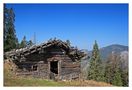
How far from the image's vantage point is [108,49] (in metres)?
20.5

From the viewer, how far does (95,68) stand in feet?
74.3

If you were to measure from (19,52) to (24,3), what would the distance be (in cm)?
250

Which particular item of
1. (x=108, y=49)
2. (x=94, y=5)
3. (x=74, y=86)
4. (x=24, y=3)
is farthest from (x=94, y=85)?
(x=24, y=3)

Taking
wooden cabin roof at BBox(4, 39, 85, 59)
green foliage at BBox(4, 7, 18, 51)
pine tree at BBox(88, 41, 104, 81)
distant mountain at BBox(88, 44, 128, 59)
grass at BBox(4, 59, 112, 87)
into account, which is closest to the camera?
grass at BBox(4, 59, 112, 87)

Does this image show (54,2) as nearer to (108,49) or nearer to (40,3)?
(40,3)

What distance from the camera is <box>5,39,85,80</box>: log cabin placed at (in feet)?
67.0

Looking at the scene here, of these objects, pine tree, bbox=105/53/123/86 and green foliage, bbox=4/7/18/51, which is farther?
pine tree, bbox=105/53/123/86

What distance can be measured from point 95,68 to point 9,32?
5.11m

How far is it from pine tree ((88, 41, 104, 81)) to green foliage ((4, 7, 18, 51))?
158 inches

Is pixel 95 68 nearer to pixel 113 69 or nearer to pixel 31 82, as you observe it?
pixel 113 69

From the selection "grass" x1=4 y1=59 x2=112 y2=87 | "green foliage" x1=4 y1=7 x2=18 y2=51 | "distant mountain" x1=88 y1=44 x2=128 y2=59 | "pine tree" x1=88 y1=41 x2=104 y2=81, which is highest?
"green foliage" x1=4 y1=7 x2=18 y2=51

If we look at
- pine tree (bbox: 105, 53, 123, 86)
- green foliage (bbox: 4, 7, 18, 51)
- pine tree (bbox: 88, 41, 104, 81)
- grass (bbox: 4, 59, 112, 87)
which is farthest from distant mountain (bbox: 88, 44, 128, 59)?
green foliage (bbox: 4, 7, 18, 51)

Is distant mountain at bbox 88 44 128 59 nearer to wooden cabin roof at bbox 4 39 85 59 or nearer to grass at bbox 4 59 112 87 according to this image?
wooden cabin roof at bbox 4 39 85 59

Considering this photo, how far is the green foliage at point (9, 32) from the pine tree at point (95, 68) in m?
4.01
